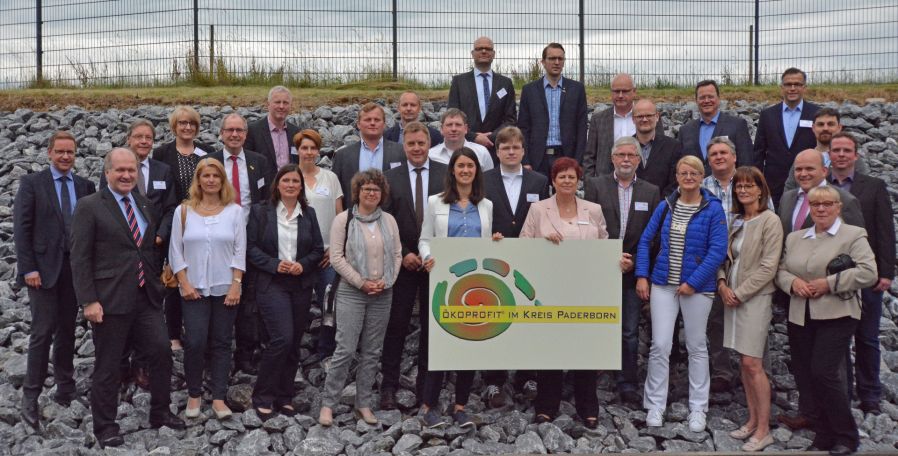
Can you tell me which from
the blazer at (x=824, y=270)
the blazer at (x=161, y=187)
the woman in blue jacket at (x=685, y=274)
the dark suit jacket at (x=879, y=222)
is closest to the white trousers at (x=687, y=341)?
the woman in blue jacket at (x=685, y=274)

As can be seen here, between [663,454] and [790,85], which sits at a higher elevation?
[790,85]

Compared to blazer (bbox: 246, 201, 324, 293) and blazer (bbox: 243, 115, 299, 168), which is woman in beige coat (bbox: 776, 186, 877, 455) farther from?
blazer (bbox: 243, 115, 299, 168)

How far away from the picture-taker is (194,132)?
812 cm

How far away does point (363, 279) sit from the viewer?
7.09m

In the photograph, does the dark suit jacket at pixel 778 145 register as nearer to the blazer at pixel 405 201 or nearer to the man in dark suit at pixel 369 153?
the blazer at pixel 405 201

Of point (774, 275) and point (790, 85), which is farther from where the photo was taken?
point (790, 85)

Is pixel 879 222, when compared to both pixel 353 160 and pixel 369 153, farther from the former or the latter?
pixel 353 160

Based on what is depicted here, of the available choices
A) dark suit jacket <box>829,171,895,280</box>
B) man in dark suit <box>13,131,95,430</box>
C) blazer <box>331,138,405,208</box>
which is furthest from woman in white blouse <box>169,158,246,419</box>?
dark suit jacket <box>829,171,895,280</box>

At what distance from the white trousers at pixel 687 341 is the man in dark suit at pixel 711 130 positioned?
6.49ft

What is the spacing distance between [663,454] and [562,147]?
3.28 m

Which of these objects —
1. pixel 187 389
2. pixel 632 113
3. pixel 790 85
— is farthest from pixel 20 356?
pixel 790 85

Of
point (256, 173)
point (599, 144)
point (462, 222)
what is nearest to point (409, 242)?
point (462, 222)

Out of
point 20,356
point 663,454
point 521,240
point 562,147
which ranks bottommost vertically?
point 663,454

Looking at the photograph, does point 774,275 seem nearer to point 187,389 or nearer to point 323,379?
point 323,379
